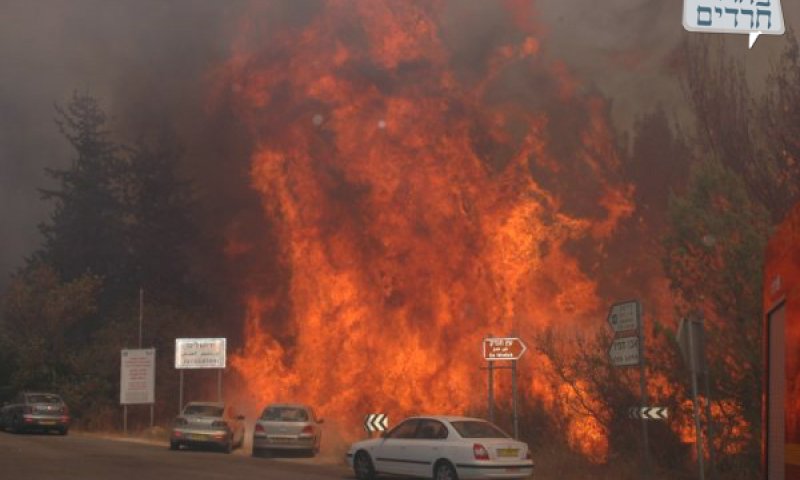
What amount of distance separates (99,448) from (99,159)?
4393 cm

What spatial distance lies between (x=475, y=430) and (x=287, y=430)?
9.43m

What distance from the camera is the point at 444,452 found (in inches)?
711

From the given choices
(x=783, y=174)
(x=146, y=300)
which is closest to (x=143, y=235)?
(x=146, y=300)

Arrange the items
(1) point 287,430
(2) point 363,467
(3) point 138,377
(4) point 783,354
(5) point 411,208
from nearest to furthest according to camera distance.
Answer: (4) point 783,354 < (2) point 363,467 < (1) point 287,430 < (5) point 411,208 < (3) point 138,377

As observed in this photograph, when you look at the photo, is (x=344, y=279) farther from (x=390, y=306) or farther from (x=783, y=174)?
(x=783, y=174)

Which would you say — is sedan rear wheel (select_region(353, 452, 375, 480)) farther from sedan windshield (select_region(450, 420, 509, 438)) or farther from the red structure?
the red structure

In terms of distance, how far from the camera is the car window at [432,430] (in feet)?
60.9

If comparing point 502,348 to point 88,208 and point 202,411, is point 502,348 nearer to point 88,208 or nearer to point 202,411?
point 202,411

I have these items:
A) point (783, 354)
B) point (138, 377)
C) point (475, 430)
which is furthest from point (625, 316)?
point (138, 377)

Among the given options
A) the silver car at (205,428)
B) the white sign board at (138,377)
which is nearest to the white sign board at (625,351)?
the silver car at (205,428)

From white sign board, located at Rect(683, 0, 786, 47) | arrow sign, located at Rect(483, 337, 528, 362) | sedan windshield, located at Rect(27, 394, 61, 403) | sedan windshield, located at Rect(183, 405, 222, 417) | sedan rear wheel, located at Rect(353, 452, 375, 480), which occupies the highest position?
white sign board, located at Rect(683, 0, 786, 47)

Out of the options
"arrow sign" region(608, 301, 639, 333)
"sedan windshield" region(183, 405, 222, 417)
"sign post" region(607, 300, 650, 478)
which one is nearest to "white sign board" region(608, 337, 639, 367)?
"sign post" region(607, 300, 650, 478)

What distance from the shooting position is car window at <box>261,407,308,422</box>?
2720 cm

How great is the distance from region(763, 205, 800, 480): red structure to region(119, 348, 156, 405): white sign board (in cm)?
3570
